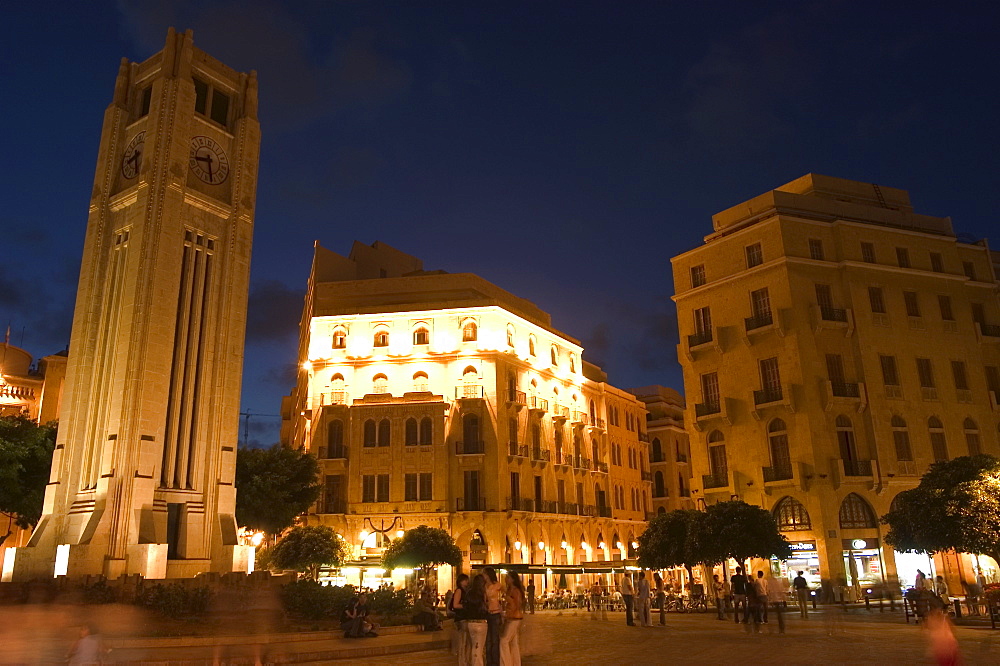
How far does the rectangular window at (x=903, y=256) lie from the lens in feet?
132

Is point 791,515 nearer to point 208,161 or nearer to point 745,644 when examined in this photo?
point 745,644

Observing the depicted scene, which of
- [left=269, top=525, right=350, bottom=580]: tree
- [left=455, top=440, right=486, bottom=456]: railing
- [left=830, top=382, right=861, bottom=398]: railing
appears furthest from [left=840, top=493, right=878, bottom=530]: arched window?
[left=269, top=525, right=350, bottom=580]: tree

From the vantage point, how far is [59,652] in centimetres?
1550

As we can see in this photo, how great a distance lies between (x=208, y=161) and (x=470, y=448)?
→ 2400cm

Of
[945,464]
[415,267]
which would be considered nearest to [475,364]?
[415,267]

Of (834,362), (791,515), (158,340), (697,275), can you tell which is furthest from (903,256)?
(158,340)

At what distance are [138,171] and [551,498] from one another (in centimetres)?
3270

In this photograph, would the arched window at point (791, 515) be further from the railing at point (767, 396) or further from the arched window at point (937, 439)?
the arched window at point (937, 439)

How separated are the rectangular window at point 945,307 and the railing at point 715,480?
14.1 meters

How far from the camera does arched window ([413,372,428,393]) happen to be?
5101 centimetres

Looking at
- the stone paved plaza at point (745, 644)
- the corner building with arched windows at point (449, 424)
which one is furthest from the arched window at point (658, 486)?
the stone paved plaza at point (745, 644)

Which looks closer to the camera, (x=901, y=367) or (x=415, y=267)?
(x=901, y=367)

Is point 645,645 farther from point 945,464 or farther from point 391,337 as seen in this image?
point 391,337

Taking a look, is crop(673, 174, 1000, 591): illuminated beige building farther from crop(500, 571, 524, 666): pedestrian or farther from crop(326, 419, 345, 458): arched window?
crop(500, 571, 524, 666): pedestrian
